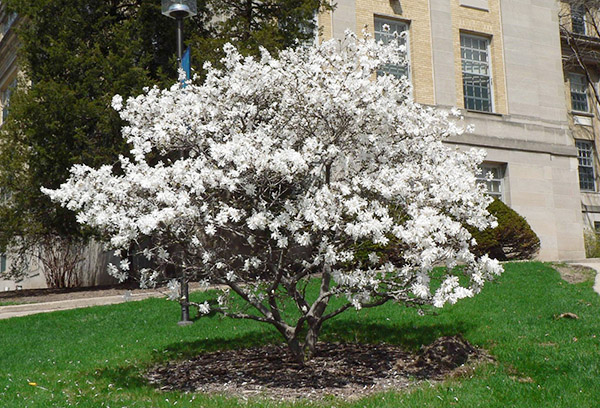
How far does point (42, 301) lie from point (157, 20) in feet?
25.1

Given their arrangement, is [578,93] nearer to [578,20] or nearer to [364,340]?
[578,20]

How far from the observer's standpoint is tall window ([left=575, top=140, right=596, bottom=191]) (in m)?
28.3

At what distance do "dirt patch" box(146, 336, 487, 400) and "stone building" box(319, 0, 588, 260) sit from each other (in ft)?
48.4

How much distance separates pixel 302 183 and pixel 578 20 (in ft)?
88.6

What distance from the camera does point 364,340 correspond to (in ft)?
30.3

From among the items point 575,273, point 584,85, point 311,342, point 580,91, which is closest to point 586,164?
point 580,91

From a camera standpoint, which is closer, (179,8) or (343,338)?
(343,338)

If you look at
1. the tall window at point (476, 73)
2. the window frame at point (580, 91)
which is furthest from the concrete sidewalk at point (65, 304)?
the window frame at point (580, 91)

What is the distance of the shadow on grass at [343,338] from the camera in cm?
882

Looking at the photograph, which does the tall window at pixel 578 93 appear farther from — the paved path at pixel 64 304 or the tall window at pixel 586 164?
the paved path at pixel 64 304

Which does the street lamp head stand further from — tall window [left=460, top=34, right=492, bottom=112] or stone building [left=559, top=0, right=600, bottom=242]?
stone building [left=559, top=0, right=600, bottom=242]

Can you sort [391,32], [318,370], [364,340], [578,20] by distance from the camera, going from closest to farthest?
[318,370], [364,340], [391,32], [578,20]

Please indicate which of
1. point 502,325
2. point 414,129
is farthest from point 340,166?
point 502,325

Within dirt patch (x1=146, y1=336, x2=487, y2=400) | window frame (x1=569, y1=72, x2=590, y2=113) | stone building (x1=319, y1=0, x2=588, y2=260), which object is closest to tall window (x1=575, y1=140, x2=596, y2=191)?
window frame (x1=569, y1=72, x2=590, y2=113)
